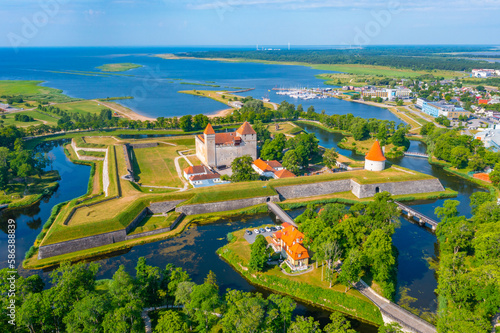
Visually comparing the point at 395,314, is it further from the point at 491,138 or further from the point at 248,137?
the point at 491,138

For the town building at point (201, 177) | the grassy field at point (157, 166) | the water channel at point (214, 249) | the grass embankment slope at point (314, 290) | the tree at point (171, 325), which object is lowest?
the water channel at point (214, 249)

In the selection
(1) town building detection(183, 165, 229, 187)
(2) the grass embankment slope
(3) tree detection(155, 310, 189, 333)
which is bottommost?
(2) the grass embankment slope

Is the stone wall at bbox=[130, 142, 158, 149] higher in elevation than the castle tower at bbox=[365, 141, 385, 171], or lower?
lower

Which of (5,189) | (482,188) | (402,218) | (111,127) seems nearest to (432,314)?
(402,218)

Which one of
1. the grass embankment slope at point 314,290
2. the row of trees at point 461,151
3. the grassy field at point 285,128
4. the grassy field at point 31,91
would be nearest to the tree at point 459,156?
the row of trees at point 461,151

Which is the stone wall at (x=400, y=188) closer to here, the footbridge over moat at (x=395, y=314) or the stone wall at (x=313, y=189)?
the stone wall at (x=313, y=189)

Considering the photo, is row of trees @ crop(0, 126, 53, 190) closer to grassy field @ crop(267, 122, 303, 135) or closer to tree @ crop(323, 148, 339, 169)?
tree @ crop(323, 148, 339, 169)

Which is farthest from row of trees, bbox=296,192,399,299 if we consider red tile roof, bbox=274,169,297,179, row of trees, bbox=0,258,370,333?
red tile roof, bbox=274,169,297,179
